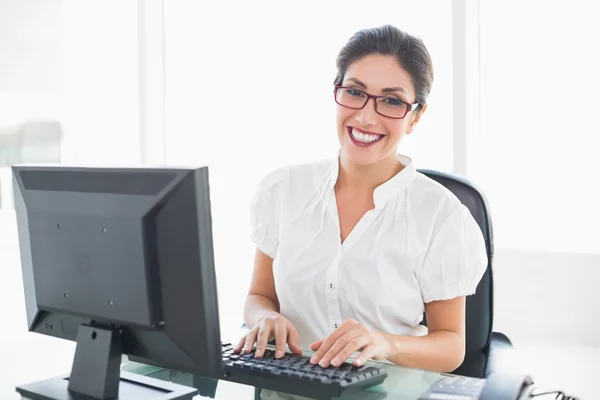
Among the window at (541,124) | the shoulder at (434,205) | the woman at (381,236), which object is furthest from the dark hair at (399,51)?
the window at (541,124)

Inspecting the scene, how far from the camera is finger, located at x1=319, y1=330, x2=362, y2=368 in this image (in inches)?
54.5

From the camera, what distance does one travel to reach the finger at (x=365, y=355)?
140cm

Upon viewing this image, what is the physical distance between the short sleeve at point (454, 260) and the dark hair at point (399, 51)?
1.12 ft

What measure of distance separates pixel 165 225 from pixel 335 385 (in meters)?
0.41

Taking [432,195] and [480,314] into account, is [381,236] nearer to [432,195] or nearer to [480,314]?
[432,195]

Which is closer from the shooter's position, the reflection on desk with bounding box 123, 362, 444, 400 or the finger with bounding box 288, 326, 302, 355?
the reflection on desk with bounding box 123, 362, 444, 400

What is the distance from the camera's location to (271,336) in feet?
5.34

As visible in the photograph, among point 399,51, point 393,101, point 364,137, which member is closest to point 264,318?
point 364,137

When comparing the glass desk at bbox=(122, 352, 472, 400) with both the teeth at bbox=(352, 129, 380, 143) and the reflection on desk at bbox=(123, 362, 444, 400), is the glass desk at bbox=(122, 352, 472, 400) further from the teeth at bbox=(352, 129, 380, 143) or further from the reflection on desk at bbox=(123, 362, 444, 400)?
the teeth at bbox=(352, 129, 380, 143)

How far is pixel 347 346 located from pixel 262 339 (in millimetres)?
209

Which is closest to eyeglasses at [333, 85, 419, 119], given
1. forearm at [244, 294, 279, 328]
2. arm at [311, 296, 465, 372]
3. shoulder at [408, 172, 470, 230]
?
shoulder at [408, 172, 470, 230]

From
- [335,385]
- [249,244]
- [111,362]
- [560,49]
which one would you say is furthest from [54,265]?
[249,244]

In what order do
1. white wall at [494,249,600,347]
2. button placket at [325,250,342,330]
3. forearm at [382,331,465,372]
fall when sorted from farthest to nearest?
white wall at [494,249,600,347] < button placket at [325,250,342,330] < forearm at [382,331,465,372]

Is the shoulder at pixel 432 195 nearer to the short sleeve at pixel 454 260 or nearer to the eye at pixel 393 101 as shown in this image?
the short sleeve at pixel 454 260
